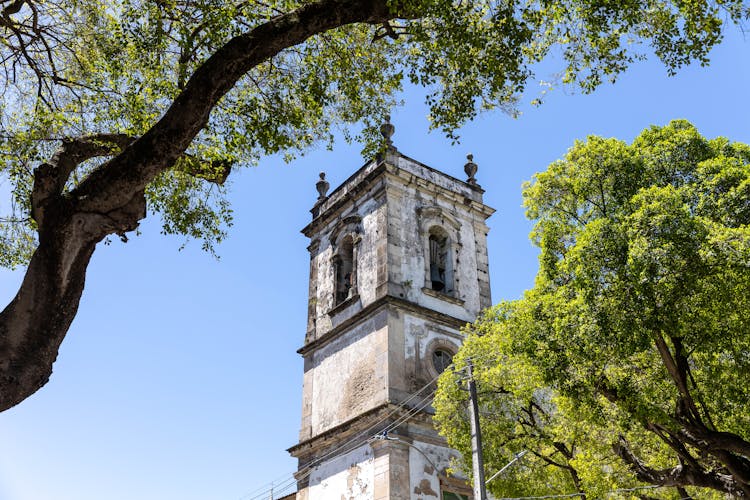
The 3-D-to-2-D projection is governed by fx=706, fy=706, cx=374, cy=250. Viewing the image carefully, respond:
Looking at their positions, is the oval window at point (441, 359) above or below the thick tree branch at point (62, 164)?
above

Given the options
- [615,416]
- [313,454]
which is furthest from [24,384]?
[313,454]

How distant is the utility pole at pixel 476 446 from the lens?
12172 mm

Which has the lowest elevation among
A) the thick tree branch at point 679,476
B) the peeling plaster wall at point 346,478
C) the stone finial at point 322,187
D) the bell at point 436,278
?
the thick tree branch at point 679,476

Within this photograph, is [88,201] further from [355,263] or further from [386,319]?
[355,263]

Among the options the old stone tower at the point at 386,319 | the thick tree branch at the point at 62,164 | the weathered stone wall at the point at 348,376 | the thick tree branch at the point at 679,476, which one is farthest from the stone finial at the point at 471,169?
the thick tree branch at the point at 62,164

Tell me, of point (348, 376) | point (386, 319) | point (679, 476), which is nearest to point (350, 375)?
point (348, 376)

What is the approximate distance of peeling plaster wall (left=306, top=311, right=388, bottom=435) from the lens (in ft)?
58.7

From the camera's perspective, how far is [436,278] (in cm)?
2098

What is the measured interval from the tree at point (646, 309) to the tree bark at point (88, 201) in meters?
4.66

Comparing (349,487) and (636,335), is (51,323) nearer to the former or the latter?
(636,335)

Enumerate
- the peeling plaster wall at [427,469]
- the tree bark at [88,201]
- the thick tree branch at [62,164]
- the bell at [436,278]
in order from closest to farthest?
1. the tree bark at [88,201]
2. the thick tree branch at [62,164]
3. the peeling plaster wall at [427,469]
4. the bell at [436,278]

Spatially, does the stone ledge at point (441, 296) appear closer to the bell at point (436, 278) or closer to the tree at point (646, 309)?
the bell at point (436, 278)

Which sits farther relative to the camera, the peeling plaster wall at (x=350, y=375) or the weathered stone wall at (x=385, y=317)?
the peeling plaster wall at (x=350, y=375)

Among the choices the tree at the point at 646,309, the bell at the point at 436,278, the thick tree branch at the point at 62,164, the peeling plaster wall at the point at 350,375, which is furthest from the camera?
the bell at the point at 436,278
